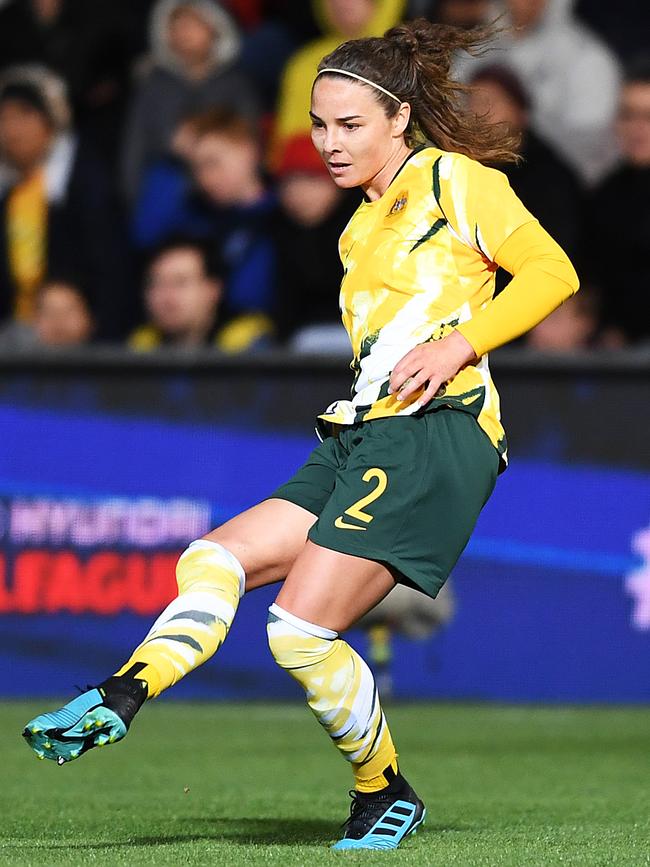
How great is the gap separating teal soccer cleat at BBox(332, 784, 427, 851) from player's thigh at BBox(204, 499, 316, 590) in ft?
2.24

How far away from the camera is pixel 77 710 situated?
3.80 metres

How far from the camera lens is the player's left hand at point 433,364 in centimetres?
413

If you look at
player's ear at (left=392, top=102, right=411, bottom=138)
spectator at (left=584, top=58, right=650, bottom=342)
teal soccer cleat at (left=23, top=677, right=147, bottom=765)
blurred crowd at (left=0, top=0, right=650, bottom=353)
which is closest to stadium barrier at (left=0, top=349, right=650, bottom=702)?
blurred crowd at (left=0, top=0, right=650, bottom=353)

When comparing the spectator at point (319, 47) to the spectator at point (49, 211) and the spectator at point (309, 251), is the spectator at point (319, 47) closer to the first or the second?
the spectator at point (309, 251)

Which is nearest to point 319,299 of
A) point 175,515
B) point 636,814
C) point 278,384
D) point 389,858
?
point 278,384

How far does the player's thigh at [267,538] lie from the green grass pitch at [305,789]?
2.35 ft

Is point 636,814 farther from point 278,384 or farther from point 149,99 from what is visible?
point 149,99

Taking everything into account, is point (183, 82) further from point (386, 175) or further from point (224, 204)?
point (386, 175)

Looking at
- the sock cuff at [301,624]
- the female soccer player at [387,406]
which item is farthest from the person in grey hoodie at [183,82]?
the sock cuff at [301,624]

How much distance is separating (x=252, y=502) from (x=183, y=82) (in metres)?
3.28

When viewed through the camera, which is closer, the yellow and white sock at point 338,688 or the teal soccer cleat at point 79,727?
the teal soccer cleat at point 79,727

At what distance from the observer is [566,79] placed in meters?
10.1

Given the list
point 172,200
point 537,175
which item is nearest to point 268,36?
point 172,200

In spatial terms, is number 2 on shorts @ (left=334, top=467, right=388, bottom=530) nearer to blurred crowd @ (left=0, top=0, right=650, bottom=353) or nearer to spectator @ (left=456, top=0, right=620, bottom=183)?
blurred crowd @ (left=0, top=0, right=650, bottom=353)
